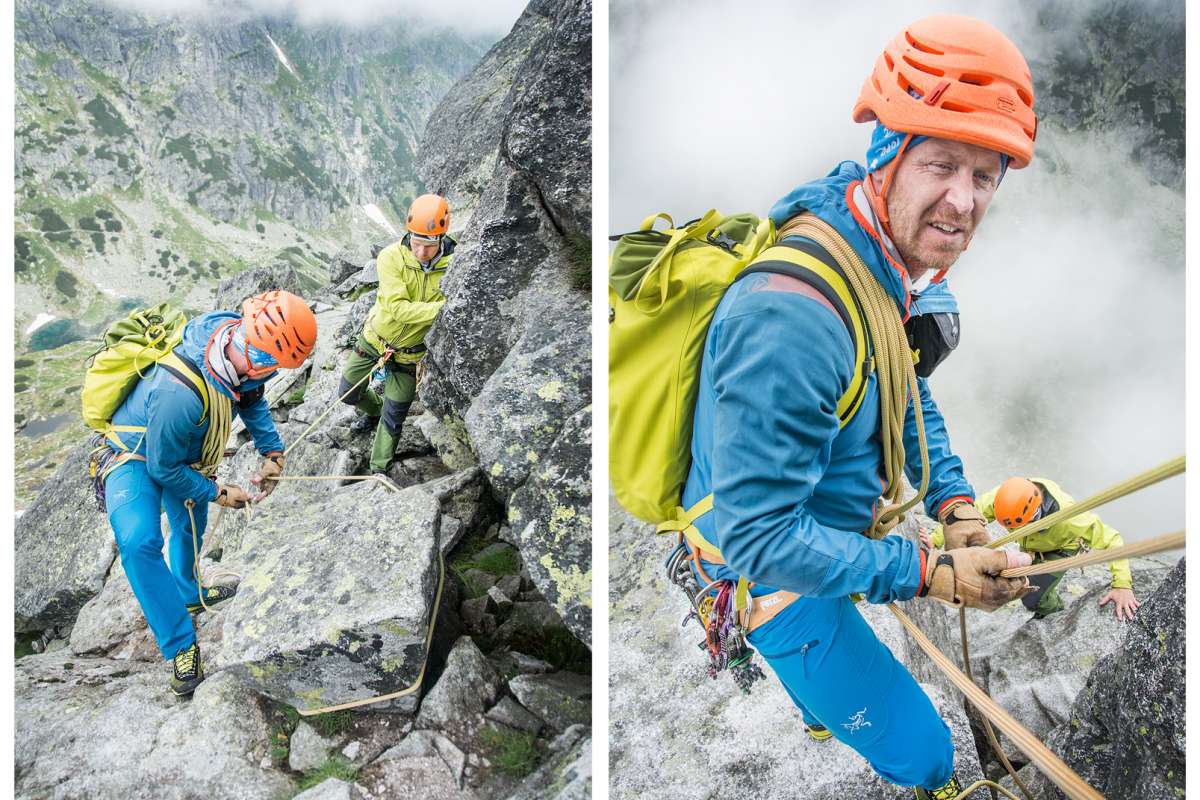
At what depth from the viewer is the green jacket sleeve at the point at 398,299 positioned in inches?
210

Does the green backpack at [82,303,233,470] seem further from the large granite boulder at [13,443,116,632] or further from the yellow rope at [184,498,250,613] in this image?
the large granite boulder at [13,443,116,632]

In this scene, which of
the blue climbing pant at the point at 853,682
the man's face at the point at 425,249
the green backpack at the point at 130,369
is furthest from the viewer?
the man's face at the point at 425,249

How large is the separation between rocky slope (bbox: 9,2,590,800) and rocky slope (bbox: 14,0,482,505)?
93877 mm

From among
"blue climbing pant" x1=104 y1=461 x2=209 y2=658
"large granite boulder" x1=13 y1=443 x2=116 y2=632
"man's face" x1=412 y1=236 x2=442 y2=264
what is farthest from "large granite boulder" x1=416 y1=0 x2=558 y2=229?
"large granite boulder" x1=13 y1=443 x2=116 y2=632

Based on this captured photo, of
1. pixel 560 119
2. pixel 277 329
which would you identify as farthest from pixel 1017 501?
pixel 277 329

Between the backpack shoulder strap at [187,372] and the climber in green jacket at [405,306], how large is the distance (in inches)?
66.8

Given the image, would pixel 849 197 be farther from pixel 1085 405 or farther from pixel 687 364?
pixel 1085 405

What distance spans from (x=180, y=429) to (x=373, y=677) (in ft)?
6.17

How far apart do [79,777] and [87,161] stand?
12683 cm

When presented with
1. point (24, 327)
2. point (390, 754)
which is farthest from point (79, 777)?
point (24, 327)

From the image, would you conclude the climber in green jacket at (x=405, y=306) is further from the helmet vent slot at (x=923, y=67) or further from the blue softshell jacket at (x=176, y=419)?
the helmet vent slot at (x=923, y=67)

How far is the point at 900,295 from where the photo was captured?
5.19 ft

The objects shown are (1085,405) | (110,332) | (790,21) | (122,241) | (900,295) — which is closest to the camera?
(900,295)

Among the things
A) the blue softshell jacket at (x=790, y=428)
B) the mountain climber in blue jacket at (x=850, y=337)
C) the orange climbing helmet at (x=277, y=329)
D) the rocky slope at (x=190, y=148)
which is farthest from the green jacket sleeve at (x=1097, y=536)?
the rocky slope at (x=190, y=148)
